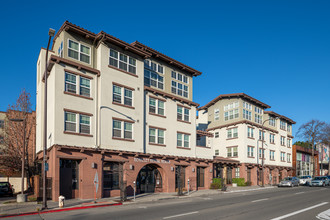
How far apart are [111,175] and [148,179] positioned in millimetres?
5982

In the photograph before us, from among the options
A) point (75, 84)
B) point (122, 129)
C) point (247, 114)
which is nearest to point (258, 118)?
point (247, 114)

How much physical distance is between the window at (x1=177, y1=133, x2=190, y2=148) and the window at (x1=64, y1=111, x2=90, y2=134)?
12057 millimetres

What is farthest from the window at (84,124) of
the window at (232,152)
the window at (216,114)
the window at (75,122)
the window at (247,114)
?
the window at (216,114)

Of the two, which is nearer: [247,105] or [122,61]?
[122,61]

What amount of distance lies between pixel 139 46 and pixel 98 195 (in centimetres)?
1544

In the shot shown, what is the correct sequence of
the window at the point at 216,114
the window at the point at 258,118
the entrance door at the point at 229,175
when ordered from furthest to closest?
1. the window at the point at 216,114
2. the window at the point at 258,118
3. the entrance door at the point at 229,175

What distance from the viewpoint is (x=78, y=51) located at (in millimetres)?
25266

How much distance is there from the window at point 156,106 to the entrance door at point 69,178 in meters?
10.0

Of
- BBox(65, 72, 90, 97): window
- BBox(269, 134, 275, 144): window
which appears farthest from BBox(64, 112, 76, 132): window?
BBox(269, 134, 275, 144): window

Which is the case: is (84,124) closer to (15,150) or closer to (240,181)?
(15,150)

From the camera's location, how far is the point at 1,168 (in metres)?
35.6

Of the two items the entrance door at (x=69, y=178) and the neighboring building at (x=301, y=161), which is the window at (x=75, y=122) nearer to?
the entrance door at (x=69, y=178)

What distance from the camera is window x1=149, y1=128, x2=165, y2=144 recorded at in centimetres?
3031

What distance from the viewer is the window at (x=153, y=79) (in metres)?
31.1
